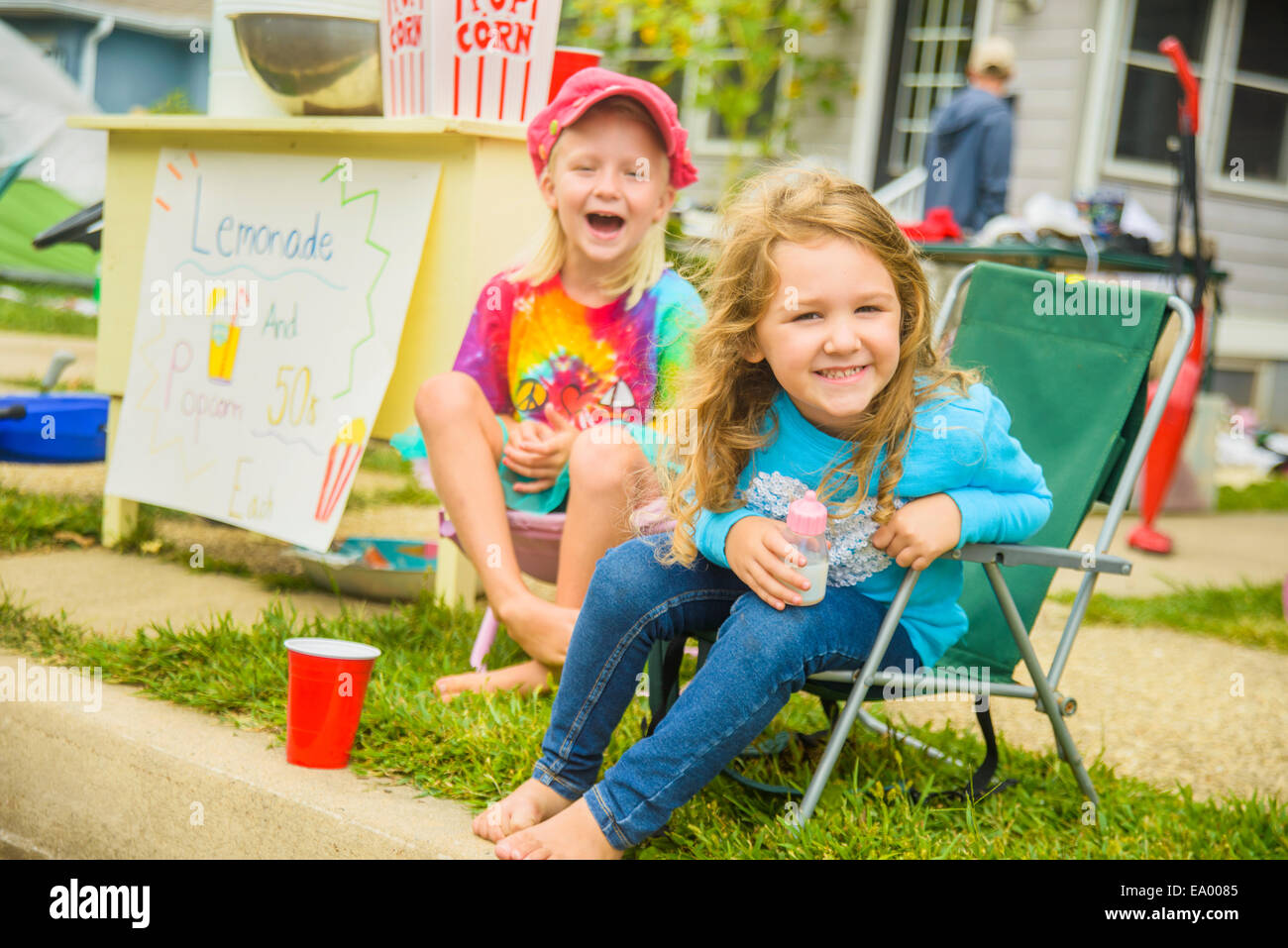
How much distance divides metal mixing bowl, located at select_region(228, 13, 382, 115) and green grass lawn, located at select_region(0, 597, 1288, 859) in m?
1.43

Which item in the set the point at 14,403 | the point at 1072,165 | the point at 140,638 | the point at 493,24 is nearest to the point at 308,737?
the point at 140,638

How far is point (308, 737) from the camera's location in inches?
93.1

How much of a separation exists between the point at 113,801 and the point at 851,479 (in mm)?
1548

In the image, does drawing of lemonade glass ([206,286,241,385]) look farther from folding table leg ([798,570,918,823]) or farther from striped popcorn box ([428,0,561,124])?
folding table leg ([798,570,918,823])

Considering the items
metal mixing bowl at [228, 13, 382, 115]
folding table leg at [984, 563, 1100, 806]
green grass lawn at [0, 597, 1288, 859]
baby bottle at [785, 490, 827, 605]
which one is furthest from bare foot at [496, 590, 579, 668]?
metal mixing bowl at [228, 13, 382, 115]

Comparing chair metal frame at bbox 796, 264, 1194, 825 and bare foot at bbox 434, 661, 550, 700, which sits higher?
chair metal frame at bbox 796, 264, 1194, 825

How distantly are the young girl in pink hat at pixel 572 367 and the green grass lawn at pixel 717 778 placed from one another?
0.68 feet

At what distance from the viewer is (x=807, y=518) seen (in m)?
1.96

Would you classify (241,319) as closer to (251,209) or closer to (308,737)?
(251,209)

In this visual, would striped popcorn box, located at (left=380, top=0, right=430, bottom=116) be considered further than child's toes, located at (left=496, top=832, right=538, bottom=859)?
Yes

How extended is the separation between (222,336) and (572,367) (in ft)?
4.02

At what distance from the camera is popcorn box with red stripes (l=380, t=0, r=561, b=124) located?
3.11m

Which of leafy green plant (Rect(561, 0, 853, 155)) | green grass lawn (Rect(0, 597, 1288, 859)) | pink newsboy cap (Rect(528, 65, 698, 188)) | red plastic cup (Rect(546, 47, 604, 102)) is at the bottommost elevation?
green grass lawn (Rect(0, 597, 1288, 859))

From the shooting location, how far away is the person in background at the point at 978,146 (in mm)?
6848
